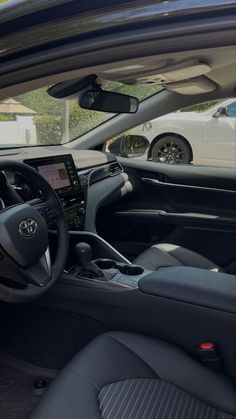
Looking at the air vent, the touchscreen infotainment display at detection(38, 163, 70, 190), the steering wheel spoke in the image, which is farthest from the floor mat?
the air vent

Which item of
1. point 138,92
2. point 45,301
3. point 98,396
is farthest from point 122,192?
point 98,396

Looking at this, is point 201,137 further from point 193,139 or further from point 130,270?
point 130,270

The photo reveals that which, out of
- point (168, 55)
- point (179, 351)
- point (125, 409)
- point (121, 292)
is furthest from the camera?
point (121, 292)

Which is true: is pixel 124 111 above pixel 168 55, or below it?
below

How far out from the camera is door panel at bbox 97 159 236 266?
3051 millimetres

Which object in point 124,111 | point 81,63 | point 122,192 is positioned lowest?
point 122,192

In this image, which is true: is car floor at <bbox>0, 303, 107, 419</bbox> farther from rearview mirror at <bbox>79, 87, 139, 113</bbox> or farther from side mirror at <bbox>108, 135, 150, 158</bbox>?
side mirror at <bbox>108, 135, 150, 158</bbox>

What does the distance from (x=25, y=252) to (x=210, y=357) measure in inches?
27.6

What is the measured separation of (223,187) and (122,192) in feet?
2.25

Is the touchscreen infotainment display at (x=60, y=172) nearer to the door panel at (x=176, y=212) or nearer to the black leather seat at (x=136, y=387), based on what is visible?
the door panel at (x=176, y=212)

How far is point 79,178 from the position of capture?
274cm

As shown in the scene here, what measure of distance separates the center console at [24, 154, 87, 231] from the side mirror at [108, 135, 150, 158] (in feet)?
2.53

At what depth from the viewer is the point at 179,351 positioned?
5.26ft

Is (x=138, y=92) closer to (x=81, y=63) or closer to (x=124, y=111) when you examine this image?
(x=124, y=111)
